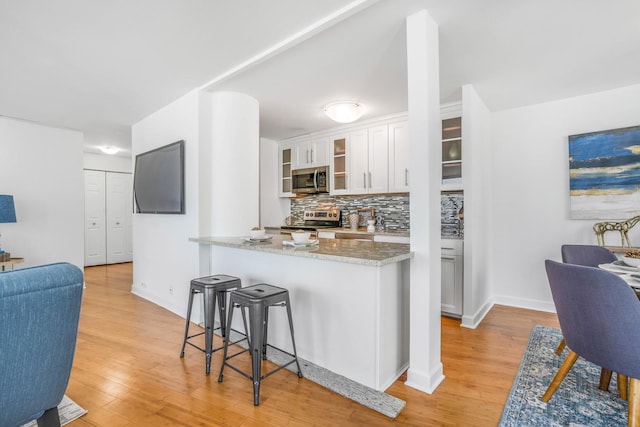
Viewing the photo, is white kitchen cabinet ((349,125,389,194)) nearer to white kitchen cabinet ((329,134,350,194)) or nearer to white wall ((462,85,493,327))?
white kitchen cabinet ((329,134,350,194))

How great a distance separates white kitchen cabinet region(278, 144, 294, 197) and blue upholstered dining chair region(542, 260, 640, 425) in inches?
161

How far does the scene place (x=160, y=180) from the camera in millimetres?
3828

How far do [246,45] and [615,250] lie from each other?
3.89m

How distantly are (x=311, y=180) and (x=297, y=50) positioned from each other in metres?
2.55

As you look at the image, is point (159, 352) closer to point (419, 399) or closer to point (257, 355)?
point (257, 355)

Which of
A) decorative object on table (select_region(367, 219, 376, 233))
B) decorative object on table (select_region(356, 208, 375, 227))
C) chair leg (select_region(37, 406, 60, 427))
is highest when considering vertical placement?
decorative object on table (select_region(356, 208, 375, 227))

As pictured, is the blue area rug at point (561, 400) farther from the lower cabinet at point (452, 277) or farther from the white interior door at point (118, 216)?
the white interior door at point (118, 216)

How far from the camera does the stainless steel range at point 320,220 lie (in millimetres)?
4938

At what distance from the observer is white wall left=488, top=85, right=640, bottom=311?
3488 mm

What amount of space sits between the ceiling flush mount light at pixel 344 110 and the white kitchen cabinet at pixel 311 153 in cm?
124

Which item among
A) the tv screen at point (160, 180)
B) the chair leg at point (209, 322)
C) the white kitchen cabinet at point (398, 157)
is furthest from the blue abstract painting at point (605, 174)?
the tv screen at point (160, 180)

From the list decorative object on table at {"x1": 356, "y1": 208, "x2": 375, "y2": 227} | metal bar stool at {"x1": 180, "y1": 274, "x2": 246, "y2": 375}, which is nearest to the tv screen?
metal bar stool at {"x1": 180, "y1": 274, "x2": 246, "y2": 375}

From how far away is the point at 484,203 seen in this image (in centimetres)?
374

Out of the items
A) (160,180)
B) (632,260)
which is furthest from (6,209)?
(632,260)
